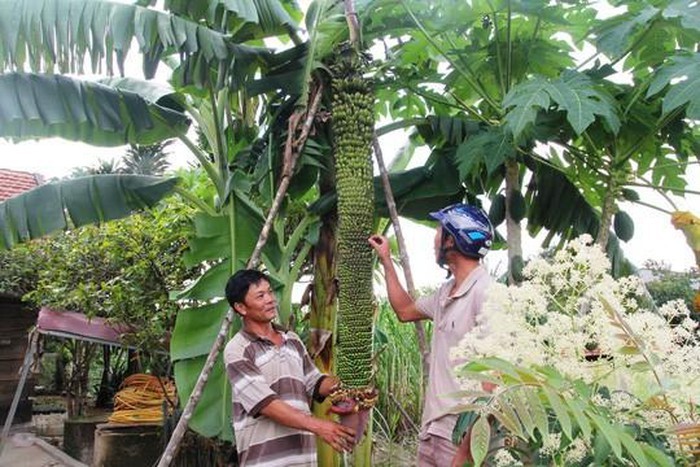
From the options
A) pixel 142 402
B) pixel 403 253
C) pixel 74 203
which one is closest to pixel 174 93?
pixel 74 203

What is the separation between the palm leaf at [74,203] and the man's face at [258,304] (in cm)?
155

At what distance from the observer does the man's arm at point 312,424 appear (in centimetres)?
264

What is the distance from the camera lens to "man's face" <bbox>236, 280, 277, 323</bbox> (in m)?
2.86

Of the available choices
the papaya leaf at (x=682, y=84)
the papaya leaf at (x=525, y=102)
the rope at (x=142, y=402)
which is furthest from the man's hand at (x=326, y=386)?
the rope at (x=142, y=402)

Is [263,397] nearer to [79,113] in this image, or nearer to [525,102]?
[525,102]

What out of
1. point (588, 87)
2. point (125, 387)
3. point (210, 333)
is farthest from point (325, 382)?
point (125, 387)

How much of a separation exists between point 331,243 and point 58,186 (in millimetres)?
1663

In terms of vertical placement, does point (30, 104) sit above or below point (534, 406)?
above

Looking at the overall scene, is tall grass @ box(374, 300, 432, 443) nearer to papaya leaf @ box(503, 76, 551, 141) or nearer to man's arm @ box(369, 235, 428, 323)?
man's arm @ box(369, 235, 428, 323)

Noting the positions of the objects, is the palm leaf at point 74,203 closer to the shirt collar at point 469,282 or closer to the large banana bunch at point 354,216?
the large banana bunch at point 354,216

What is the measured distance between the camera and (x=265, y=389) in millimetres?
2709

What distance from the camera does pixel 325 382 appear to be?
121 inches

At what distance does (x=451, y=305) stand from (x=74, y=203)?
8.21 feet

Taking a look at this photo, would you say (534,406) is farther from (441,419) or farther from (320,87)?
(320,87)
